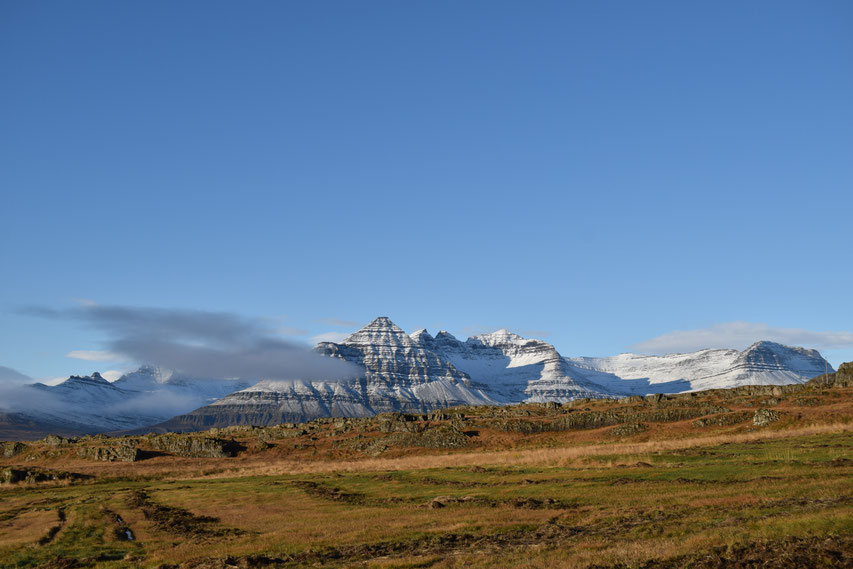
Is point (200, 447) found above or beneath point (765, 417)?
beneath

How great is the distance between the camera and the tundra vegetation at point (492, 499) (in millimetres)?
25156

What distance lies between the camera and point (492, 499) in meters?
44.1

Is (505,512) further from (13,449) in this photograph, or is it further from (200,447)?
(13,449)

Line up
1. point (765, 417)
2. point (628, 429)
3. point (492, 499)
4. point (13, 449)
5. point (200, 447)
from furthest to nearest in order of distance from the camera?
point (13, 449) → point (200, 447) → point (628, 429) → point (765, 417) → point (492, 499)

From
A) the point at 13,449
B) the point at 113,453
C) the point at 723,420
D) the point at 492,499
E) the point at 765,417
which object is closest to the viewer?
the point at 492,499

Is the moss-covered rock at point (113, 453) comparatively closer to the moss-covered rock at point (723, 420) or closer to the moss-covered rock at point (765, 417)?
the moss-covered rock at point (723, 420)

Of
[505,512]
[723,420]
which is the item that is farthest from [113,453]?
[723,420]

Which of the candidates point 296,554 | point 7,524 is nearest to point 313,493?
point 7,524

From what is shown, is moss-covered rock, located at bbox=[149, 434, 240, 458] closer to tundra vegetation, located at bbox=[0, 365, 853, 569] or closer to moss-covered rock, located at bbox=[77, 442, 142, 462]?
tundra vegetation, located at bbox=[0, 365, 853, 569]

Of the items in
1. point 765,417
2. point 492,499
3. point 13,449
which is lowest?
point 492,499

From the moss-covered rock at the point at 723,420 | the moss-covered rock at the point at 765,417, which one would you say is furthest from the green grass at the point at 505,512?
the moss-covered rock at the point at 723,420

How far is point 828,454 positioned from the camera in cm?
4922

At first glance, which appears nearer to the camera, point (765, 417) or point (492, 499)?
point (492, 499)

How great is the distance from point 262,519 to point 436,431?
60.0 m
